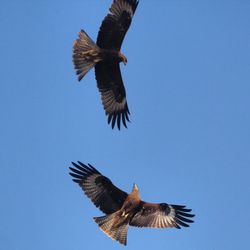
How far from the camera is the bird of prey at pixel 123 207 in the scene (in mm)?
10016

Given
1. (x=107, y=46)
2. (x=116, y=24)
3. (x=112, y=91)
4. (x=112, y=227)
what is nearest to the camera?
(x=112, y=227)

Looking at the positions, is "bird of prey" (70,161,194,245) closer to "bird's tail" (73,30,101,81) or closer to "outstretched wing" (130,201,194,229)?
"outstretched wing" (130,201,194,229)

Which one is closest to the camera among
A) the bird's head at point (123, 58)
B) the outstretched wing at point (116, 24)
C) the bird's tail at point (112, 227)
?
the bird's tail at point (112, 227)

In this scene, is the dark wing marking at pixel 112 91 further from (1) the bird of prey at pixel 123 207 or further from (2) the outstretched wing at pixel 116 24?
(1) the bird of prey at pixel 123 207

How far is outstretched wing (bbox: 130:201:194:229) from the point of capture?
10.2m

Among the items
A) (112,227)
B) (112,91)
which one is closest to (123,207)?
(112,227)

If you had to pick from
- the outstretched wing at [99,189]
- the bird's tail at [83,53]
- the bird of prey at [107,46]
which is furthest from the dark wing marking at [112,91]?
the outstretched wing at [99,189]

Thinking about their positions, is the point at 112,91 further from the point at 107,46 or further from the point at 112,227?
the point at 112,227

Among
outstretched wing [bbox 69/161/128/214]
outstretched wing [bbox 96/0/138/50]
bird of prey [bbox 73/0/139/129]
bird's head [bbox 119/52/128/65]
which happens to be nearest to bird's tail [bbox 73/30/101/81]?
bird of prey [bbox 73/0/139/129]

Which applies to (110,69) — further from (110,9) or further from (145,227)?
(145,227)

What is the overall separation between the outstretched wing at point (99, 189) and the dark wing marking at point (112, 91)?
159 cm

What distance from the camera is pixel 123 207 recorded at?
10.0 meters

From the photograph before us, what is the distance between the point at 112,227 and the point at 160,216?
0.83 metres

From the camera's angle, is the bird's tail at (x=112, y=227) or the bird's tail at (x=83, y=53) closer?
the bird's tail at (x=112, y=227)
